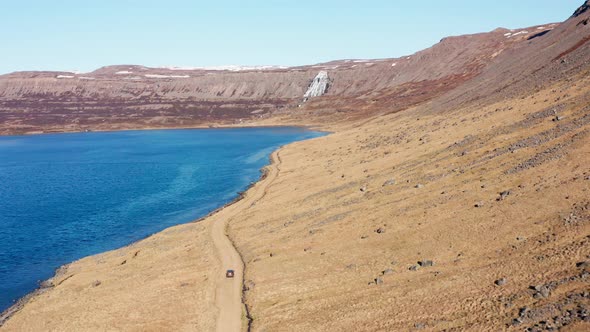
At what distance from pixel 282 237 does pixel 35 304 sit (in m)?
21.7

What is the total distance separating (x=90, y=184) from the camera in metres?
98.6

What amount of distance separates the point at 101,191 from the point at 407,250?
2586 inches

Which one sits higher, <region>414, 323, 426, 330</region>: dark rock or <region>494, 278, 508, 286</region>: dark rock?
<region>494, 278, 508, 286</region>: dark rock

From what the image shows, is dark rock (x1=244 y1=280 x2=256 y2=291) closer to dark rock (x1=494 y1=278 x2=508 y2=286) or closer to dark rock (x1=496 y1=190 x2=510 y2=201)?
dark rock (x1=494 y1=278 x2=508 y2=286)

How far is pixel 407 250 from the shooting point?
4041 centimetres

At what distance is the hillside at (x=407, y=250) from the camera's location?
30750mm

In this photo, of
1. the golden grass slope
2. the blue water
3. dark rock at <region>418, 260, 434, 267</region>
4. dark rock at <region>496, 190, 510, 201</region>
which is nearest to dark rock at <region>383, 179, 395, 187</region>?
the golden grass slope

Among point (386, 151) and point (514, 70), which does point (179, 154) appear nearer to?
point (386, 151)

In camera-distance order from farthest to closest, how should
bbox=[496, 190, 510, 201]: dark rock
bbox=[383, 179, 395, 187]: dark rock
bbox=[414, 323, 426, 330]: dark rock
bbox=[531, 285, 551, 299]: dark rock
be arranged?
bbox=[383, 179, 395, 187]: dark rock < bbox=[496, 190, 510, 201]: dark rock < bbox=[414, 323, 426, 330]: dark rock < bbox=[531, 285, 551, 299]: dark rock

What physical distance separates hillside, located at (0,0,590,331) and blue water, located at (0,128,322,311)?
6.43 meters

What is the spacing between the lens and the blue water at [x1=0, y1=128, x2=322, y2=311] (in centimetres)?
5936

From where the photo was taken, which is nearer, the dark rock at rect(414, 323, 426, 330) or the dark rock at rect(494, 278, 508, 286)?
the dark rock at rect(414, 323, 426, 330)

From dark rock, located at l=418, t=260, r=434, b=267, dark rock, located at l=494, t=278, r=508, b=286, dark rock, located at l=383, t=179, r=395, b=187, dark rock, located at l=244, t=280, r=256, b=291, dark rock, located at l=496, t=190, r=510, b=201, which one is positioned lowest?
dark rock, located at l=244, t=280, r=256, b=291

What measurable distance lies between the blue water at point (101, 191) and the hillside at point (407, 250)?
253 inches
